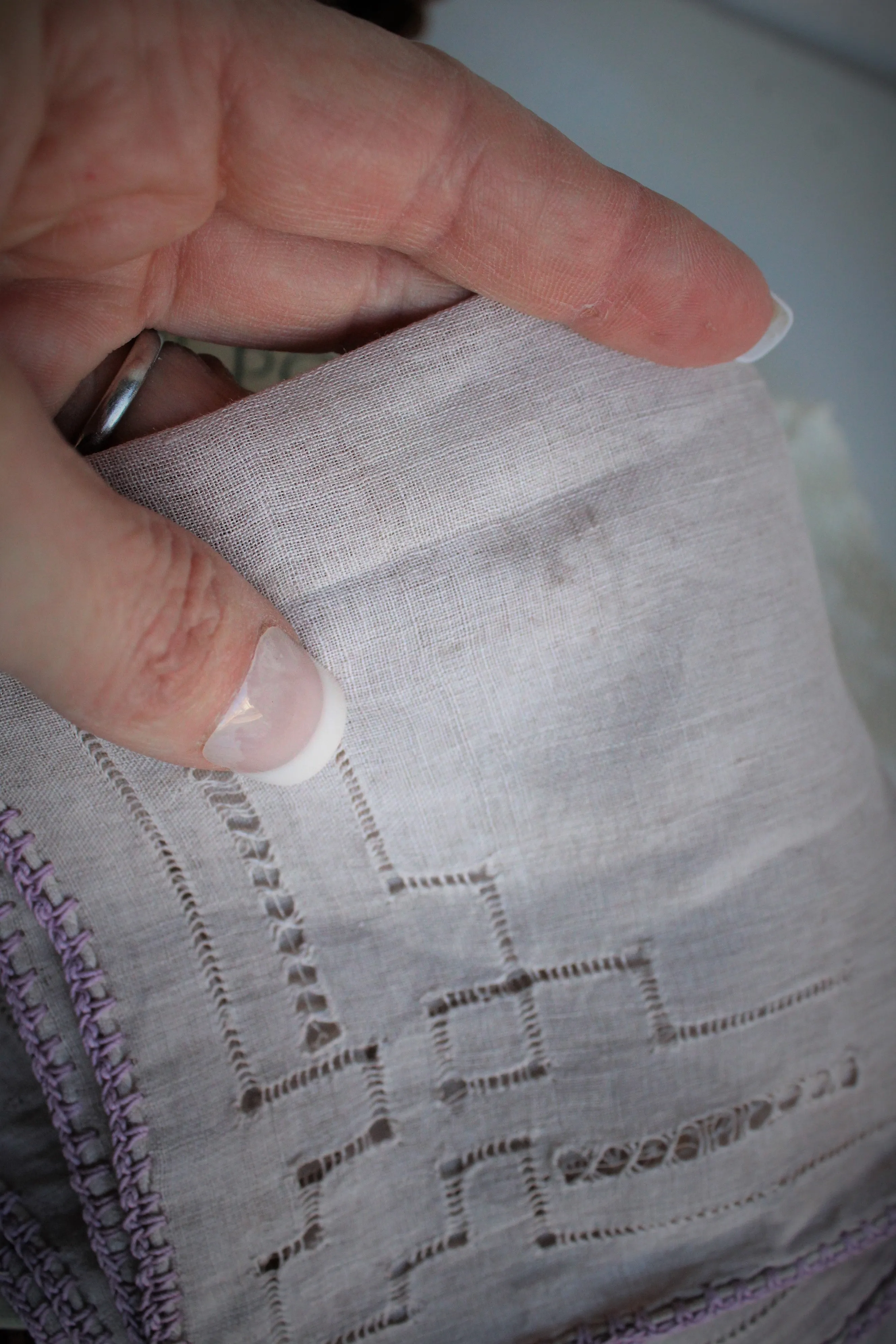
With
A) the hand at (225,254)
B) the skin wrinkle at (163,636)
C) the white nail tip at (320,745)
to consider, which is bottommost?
the white nail tip at (320,745)

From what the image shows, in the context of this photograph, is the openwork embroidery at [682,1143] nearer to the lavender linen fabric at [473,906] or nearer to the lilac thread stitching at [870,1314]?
the lavender linen fabric at [473,906]

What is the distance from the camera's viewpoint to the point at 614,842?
0.54m

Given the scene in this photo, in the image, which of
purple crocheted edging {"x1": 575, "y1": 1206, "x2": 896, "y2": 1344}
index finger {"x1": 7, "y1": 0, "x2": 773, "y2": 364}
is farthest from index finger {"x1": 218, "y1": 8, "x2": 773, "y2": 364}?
purple crocheted edging {"x1": 575, "y1": 1206, "x2": 896, "y2": 1344}

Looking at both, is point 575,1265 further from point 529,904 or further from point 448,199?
point 448,199

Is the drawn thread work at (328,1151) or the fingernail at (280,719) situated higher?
the fingernail at (280,719)

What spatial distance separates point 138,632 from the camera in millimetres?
404

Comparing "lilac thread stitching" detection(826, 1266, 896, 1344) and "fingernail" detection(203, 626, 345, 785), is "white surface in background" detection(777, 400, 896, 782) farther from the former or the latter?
"fingernail" detection(203, 626, 345, 785)

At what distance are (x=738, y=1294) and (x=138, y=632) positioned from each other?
52cm

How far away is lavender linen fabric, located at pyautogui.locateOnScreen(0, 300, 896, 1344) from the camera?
1.56ft

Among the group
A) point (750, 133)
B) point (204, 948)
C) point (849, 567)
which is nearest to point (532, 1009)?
point (204, 948)

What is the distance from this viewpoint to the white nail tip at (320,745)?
0.47m

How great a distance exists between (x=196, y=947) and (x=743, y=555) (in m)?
0.40

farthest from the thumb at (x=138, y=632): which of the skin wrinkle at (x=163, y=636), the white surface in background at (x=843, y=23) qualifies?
the white surface in background at (x=843, y=23)

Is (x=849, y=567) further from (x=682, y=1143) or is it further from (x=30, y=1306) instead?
(x=30, y=1306)
